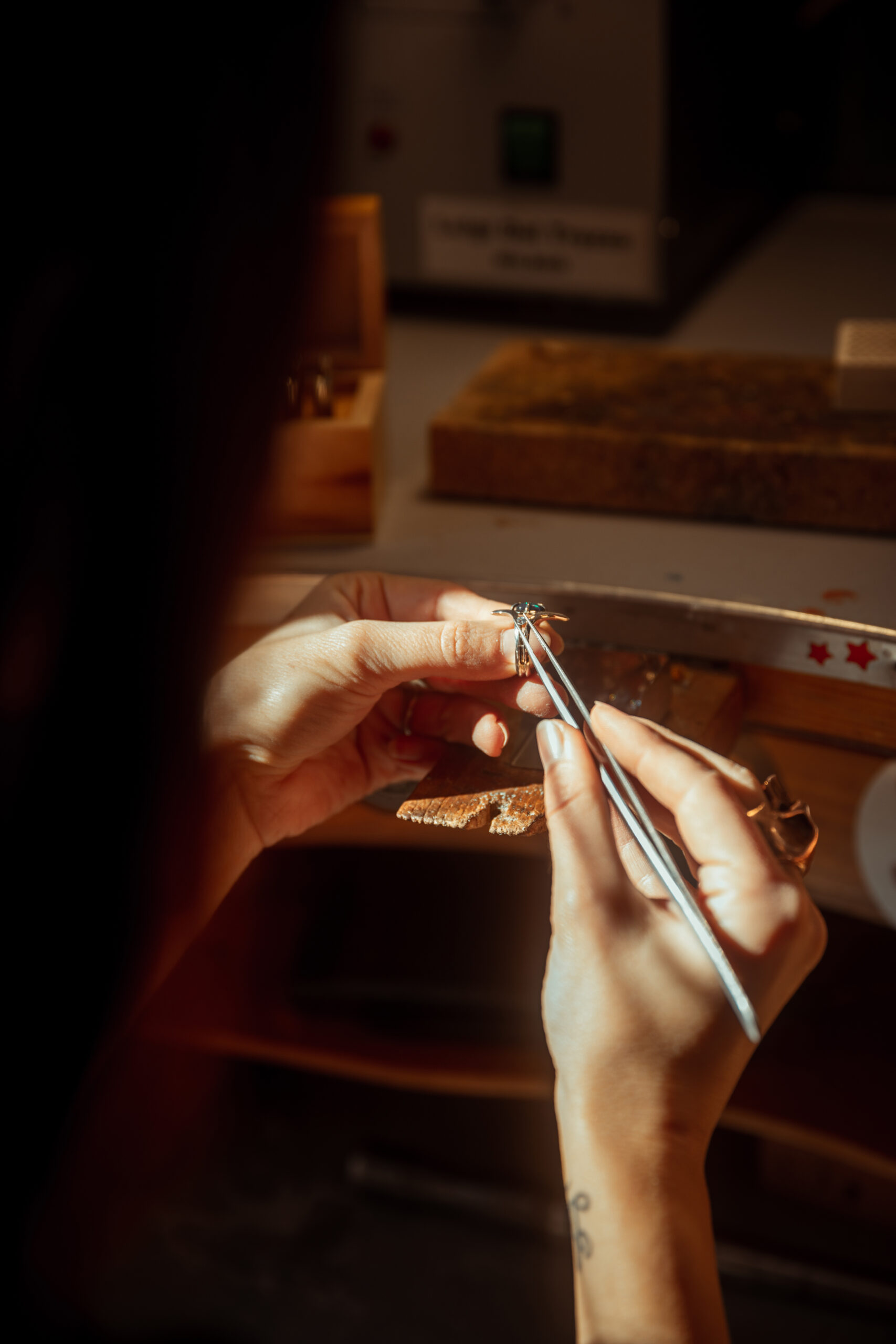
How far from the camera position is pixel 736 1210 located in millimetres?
1164

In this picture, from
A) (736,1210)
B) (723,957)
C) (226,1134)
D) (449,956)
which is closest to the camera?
(723,957)

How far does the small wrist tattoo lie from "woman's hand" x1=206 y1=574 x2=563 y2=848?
21 centimetres

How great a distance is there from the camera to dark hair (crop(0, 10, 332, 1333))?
1.82ft

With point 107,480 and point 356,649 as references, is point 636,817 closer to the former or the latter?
point 356,649

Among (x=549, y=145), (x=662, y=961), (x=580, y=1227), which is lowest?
(x=580, y=1227)

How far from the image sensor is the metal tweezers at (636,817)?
0.43 metres

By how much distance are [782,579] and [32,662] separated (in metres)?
0.42

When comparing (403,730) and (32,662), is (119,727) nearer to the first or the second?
(32,662)

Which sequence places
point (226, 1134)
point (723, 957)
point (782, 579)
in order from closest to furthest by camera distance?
point (723, 957) → point (782, 579) → point (226, 1134)

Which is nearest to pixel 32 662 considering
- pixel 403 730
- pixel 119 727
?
pixel 119 727

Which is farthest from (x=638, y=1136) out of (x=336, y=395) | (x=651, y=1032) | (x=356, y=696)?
(x=336, y=395)

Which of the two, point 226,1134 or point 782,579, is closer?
point 782,579

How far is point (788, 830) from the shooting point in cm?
52

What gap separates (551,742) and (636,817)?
0.05 m
